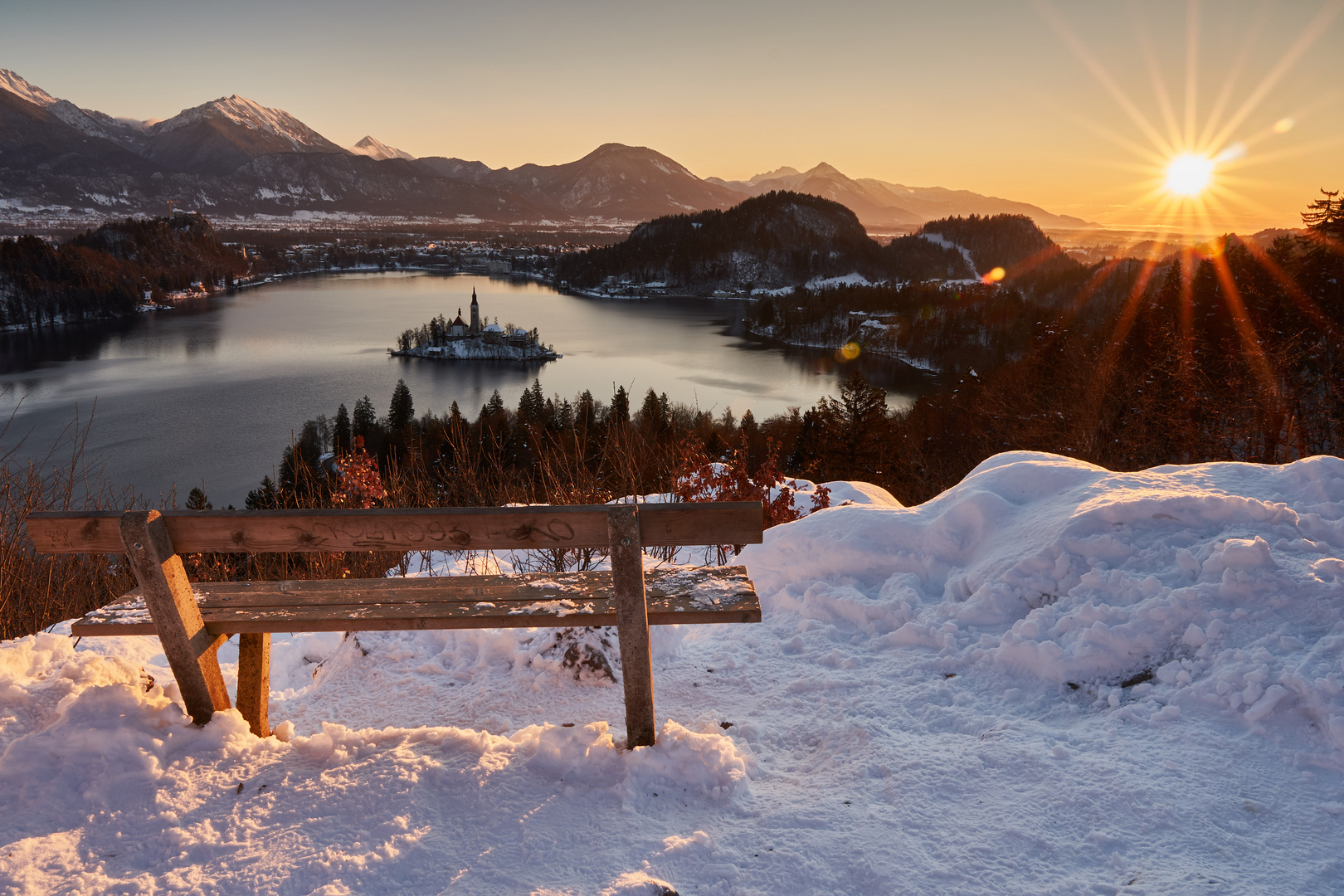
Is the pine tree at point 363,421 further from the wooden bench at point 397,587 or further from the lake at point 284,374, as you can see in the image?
the wooden bench at point 397,587

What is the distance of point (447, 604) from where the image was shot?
325cm

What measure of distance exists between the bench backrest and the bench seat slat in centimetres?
41

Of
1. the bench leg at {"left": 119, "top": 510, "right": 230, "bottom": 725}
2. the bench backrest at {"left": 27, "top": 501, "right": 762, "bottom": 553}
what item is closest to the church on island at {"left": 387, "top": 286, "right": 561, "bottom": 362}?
the bench leg at {"left": 119, "top": 510, "right": 230, "bottom": 725}

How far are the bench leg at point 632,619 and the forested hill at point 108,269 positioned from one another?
4955 inches

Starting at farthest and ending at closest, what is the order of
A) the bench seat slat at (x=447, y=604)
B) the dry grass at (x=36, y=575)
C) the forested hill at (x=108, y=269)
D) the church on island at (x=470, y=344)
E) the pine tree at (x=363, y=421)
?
1. the forested hill at (x=108, y=269)
2. the church on island at (x=470, y=344)
3. the pine tree at (x=363, y=421)
4. the dry grass at (x=36, y=575)
5. the bench seat slat at (x=447, y=604)

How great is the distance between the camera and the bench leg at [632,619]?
281 cm

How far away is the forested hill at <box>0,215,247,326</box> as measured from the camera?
319ft

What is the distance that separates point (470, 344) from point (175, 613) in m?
96.1

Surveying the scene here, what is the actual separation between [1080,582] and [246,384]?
75494mm

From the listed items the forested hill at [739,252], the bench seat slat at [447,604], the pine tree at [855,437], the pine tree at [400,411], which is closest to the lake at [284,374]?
the pine tree at [855,437]

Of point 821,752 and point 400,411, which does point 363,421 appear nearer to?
point 400,411

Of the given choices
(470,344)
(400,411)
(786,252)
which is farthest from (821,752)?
(786,252)

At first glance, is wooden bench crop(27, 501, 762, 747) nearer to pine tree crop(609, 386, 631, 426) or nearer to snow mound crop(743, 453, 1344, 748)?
snow mound crop(743, 453, 1344, 748)

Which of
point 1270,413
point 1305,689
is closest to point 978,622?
point 1305,689
